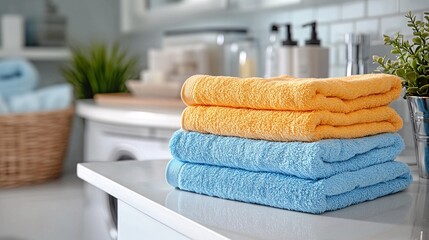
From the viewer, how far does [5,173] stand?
6.53 ft

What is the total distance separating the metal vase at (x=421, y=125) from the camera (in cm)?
93

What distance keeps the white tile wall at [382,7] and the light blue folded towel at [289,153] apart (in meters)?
0.56

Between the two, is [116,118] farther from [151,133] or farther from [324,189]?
[324,189]

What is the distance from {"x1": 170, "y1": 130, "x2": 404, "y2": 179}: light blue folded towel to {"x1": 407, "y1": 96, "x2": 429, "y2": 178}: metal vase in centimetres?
8

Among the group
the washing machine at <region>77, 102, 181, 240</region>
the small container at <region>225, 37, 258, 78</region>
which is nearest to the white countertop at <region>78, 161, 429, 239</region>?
the washing machine at <region>77, 102, 181, 240</region>

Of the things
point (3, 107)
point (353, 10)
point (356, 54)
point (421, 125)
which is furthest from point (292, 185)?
point (3, 107)

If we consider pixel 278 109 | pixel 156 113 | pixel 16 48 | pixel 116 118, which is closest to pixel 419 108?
pixel 278 109

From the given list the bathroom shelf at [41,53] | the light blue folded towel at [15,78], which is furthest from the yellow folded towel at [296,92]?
the bathroom shelf at [41,53]

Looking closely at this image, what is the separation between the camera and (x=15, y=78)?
2.13 meters

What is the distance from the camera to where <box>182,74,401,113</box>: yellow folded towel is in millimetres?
739

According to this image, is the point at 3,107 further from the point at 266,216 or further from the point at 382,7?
the point at 266,216

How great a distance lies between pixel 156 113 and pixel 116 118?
21 centimetres

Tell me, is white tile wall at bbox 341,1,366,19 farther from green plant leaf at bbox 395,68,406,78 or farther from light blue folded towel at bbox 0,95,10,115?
light blue folded towel at bbox 0,95,10,115

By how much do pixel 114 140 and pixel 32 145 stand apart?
0.31 metres
